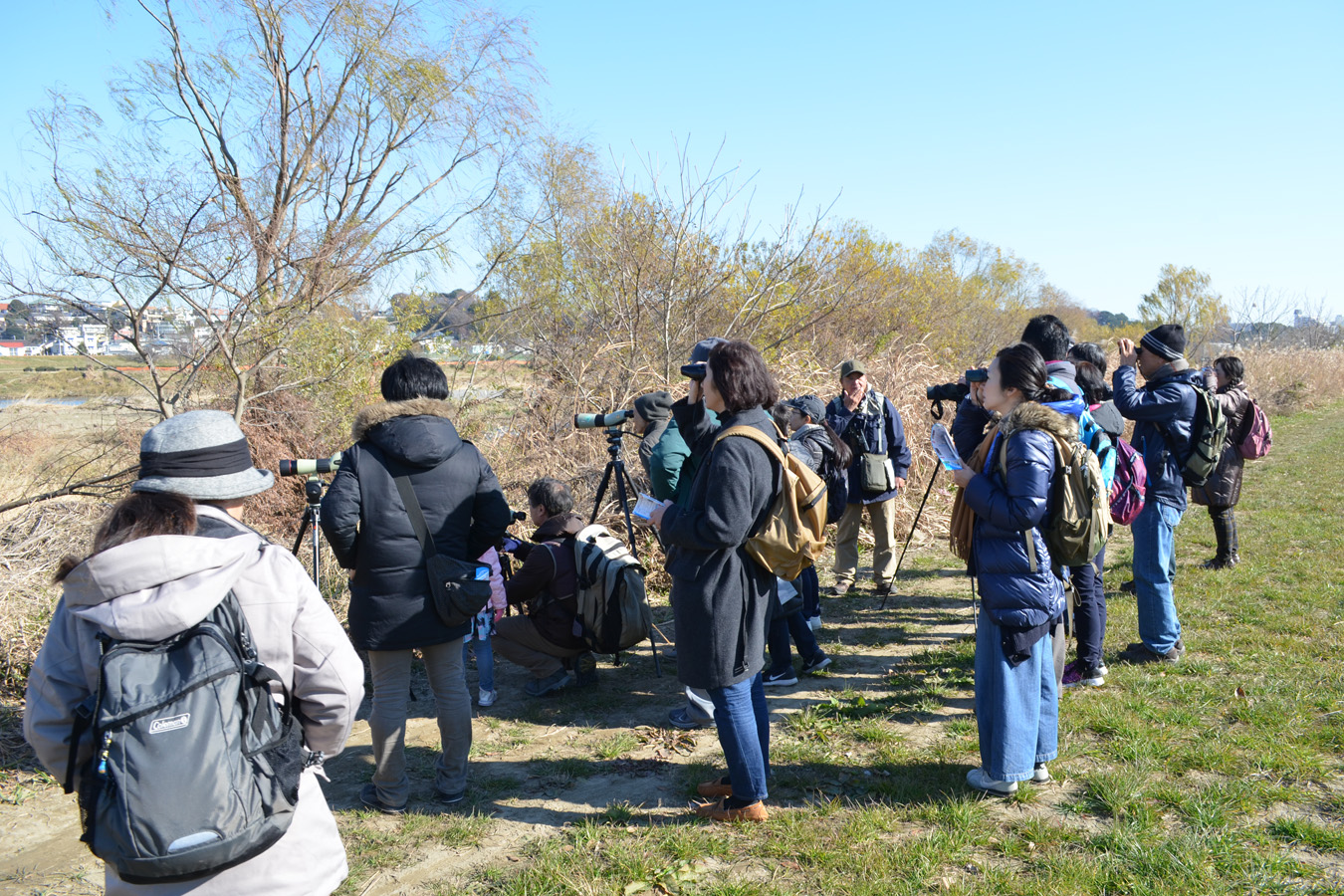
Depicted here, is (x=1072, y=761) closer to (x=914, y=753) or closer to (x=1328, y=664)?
(x=914, y=753)

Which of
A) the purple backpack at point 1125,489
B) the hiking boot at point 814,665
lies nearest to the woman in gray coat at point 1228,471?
the purple backpack at point 1125,489

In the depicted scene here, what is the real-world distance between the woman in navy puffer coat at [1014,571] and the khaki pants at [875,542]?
3203mm

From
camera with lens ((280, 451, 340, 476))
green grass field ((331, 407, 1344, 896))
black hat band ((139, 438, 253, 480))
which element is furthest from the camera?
camera with lens ((280, 451, 340, 476))

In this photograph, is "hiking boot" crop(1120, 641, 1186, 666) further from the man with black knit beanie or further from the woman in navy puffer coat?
the woman in navy puffer coat

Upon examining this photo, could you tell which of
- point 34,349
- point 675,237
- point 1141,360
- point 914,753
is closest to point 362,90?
point 675,237

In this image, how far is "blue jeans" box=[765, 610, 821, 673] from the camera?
4902 millimetres

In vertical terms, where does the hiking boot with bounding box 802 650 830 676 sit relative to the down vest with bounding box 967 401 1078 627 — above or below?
below

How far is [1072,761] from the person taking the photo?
3.78 meters

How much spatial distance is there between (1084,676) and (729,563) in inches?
109

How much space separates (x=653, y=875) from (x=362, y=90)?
395 inches

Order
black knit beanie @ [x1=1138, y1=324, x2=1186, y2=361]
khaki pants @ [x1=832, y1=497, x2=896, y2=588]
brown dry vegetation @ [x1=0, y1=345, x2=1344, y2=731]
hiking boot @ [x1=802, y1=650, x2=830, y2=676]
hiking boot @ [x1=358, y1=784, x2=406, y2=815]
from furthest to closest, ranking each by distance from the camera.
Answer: khaki pants @ [x1=832, y1=497, x2=896, y2=588], hiking boot @ [x1=802, y1=650, x2=830, y2=676], black knit beanie @ [x1=1138, y1=324, x2=1186, y2=361], brown dry vegetation @ [x1=0, y1=345, x2=1344, y2=731], hiking boot @ [x1=358, y1=784, x2=406, y2=815]

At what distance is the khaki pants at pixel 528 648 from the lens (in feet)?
15.9

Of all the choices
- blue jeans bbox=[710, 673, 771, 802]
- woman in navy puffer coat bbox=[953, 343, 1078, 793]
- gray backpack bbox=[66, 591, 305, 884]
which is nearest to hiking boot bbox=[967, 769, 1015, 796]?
woman in navy puffer coat bbox=[953, 343, 1078, 793]

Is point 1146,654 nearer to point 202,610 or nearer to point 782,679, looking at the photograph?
point 782,679
